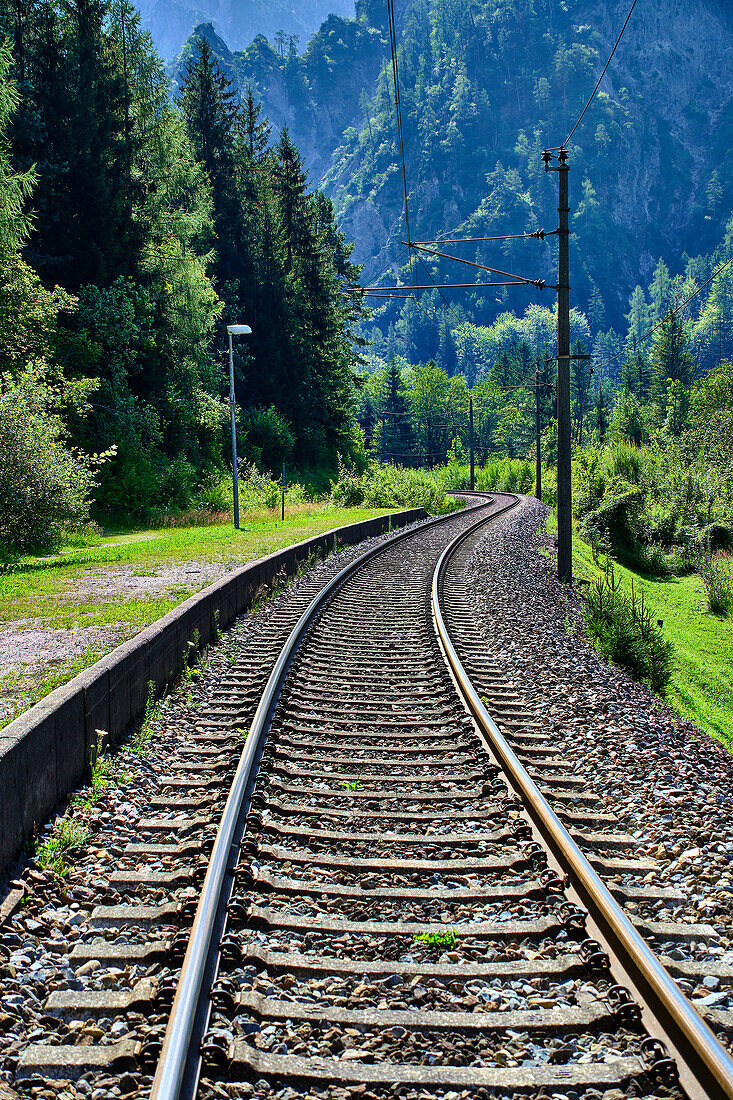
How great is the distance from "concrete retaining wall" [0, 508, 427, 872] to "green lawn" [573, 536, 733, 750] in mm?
5538

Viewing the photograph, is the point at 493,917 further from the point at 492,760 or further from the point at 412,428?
the point at 412,428

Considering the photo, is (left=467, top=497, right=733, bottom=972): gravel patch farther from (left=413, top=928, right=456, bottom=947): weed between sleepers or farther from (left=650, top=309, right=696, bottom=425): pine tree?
(left=650, top=309, right=696, bottom=425): pine tree

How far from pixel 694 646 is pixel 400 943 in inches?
511

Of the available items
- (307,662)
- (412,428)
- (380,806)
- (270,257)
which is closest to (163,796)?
(380,806)

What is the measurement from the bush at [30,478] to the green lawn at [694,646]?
11.6 m

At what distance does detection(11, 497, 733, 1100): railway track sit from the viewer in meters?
2.52

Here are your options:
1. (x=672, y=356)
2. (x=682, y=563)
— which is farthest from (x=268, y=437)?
(x=672, y=356)

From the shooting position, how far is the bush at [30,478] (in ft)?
51.2

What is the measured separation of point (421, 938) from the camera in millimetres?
3305

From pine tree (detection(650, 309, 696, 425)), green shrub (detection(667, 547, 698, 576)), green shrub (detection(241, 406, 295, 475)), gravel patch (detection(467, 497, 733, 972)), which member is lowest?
green shrub (detection(667, 547, 698, 576))

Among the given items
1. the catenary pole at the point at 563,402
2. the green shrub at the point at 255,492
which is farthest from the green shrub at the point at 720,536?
the green shrub at the point at 255,492

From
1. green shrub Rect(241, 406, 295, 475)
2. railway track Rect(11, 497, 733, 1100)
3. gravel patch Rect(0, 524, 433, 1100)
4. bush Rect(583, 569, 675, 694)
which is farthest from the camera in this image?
green shrub Rect(241, 406, 295, 475)

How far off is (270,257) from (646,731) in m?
50.0

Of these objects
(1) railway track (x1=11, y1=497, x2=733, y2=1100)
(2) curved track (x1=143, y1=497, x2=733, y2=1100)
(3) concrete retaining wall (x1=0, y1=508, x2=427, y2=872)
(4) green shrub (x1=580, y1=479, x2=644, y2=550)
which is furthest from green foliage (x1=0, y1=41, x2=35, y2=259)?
(2) curved track (x1=143, y1=497, x2=733, y2=1100)
